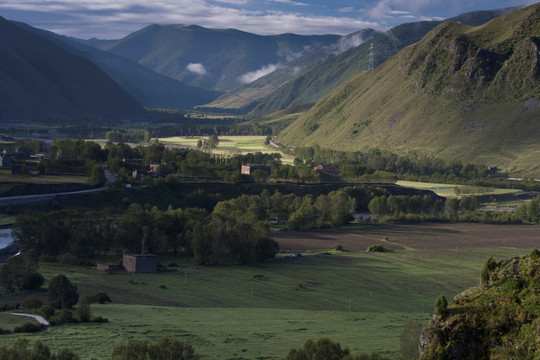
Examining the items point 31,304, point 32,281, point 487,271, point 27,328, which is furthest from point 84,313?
point 487,271

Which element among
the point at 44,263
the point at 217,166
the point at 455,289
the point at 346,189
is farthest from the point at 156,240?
the point at 217,166

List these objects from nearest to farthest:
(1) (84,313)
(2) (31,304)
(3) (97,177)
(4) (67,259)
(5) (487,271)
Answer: (5) (487,271) < (1) (84,313) < (2) (31,304) < (4) (67,259) < (3) (97,177)

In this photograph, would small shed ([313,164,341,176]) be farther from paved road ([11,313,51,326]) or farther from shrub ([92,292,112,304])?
paved road ([11,313,51,326])

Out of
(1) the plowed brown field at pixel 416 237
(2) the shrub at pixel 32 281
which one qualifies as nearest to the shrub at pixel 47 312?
(2) the shrub at pixel 32 281

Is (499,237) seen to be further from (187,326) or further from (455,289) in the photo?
(187,326)

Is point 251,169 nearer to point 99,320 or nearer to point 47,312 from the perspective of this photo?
point 47,312
